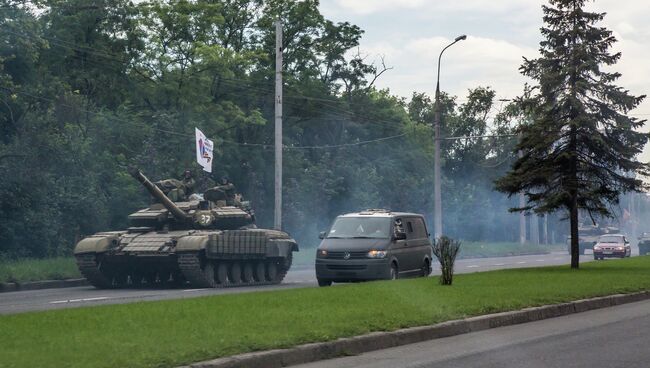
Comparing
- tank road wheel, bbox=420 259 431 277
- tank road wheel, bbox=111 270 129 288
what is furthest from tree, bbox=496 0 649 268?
tank road wheel, bbox=111 270 129 288

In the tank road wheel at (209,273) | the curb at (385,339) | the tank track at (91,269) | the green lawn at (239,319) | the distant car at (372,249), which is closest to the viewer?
the green lawn at (239,319)

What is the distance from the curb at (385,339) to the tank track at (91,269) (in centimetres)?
1366

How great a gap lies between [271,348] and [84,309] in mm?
4804

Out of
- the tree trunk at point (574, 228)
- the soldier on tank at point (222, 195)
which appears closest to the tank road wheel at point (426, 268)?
the tree trunk at point (574, 228)

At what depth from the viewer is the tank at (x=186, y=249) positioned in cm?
2744

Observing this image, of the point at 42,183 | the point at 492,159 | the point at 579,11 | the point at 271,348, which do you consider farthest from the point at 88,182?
the point at 492,159

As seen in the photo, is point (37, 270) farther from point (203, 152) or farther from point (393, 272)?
point (393, 272)

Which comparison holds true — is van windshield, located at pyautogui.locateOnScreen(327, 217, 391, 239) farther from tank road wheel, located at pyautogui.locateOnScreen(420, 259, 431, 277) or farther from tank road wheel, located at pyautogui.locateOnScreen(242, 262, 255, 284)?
tank road wheel, located at pyautogui.locateOnScreen(242, 262, 255, 284)

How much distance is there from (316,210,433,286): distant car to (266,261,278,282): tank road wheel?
4.40 m

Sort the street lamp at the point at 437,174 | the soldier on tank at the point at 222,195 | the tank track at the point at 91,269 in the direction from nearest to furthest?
the tank track at the point at 91,269, the soldier on tank at the point at 222,195, the street lamp at the point at 437,174

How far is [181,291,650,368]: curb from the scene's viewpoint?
10461 millimetres

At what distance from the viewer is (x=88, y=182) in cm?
3831

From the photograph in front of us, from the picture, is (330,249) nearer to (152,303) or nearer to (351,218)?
(351,218)

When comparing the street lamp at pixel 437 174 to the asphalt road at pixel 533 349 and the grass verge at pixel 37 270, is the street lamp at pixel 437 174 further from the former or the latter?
the asphalt road at pixel 533 349
